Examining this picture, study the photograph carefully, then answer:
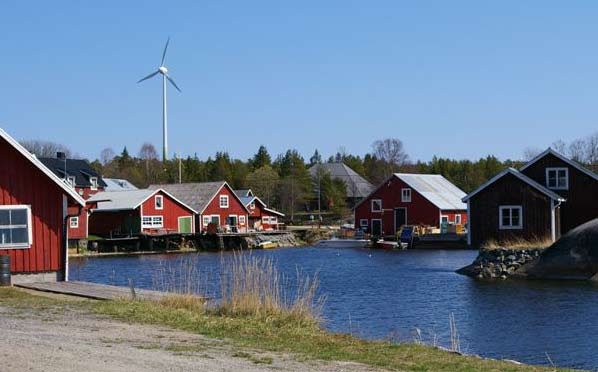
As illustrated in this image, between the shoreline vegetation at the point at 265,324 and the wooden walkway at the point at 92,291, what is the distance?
0.96 m

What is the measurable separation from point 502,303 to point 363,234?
2042 inches

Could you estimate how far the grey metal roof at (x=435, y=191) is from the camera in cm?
7962

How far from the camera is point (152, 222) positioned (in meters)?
78.5

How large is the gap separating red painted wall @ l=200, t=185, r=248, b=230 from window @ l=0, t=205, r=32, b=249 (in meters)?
57.0

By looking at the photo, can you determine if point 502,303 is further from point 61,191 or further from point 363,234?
point 363,234

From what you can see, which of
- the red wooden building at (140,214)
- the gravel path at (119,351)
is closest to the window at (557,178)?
the red wooden building at (140,214)

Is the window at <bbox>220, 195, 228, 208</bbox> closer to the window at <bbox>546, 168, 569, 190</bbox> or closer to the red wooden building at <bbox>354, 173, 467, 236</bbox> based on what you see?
the red wooden building at <bbox>354, 173, 467, 236</bbox>

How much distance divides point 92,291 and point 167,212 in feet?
188

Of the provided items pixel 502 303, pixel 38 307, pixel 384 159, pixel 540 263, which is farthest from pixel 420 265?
pixel 384 159

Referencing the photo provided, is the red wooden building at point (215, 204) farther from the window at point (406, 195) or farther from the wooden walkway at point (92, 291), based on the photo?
the wooden walkway at point (92, 291)

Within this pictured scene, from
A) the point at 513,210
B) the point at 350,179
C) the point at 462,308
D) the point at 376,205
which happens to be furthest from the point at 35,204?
the point at 350,179

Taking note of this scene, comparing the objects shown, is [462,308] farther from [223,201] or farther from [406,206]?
[223,201]

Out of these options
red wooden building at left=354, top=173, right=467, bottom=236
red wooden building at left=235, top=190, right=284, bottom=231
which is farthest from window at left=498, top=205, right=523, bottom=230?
red wooden building at left=235, top=190, right=284, bottom=231

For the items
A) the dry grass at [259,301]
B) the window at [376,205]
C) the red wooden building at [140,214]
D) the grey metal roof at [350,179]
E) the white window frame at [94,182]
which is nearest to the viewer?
the dry grass at [259,301]
